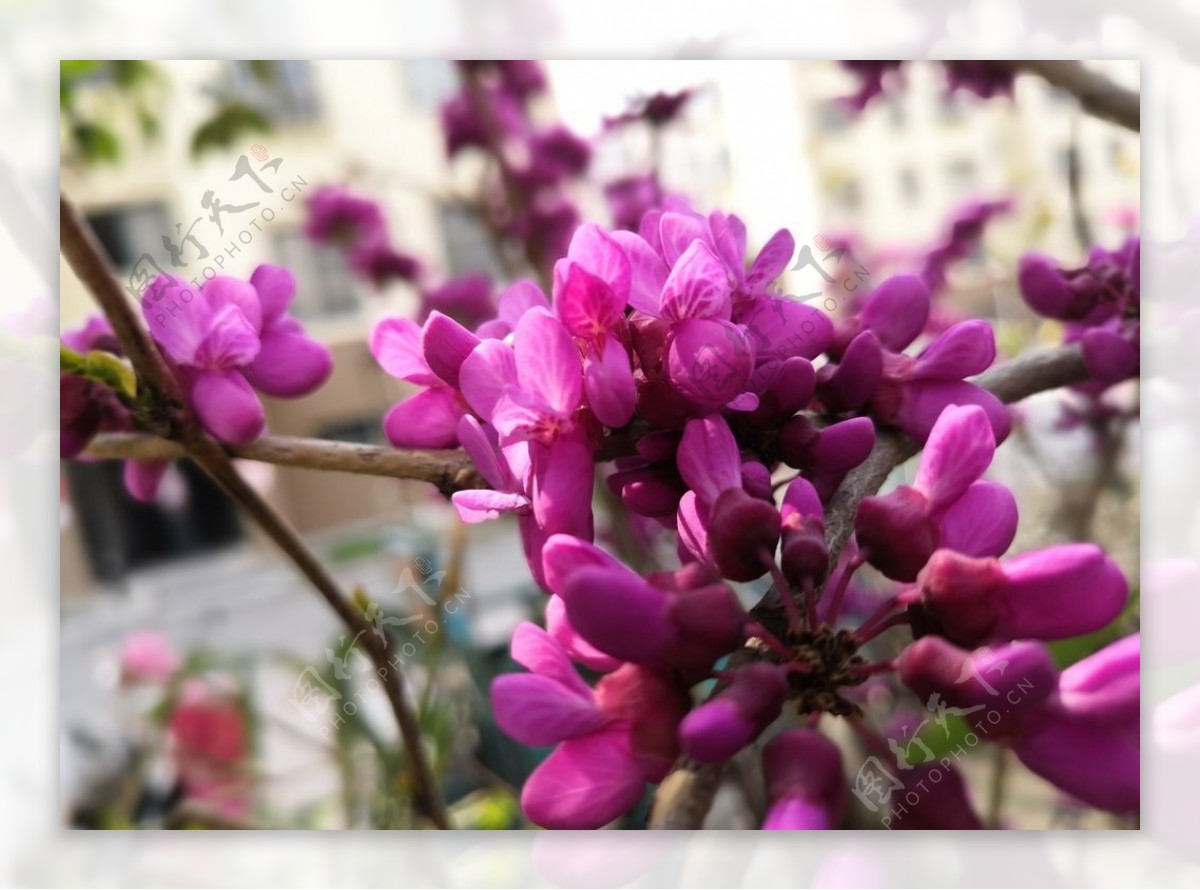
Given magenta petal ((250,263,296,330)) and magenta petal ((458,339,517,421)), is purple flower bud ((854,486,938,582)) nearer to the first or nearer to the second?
magenta petal ((458,339,517,421))

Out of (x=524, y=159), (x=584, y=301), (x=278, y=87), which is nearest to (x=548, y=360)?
(x=584, y=301)

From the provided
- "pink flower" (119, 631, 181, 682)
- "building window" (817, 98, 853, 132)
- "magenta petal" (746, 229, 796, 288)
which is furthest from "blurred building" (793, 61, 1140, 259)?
"pink flower" (119, 631, 181, 682)

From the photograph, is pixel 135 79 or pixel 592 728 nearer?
pixel 592 728

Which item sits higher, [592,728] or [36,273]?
[36,273]

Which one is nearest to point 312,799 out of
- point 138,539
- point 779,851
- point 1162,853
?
point 138,539

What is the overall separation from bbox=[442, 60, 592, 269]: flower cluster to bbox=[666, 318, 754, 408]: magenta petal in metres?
0.71

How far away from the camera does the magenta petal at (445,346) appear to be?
50cm

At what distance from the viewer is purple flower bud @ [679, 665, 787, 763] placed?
1.31 ft

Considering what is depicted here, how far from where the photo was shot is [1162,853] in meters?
0.82

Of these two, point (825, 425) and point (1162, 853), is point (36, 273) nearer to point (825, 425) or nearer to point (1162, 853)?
point (825, 425)

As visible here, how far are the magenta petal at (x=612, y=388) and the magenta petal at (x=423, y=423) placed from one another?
0.11 metres

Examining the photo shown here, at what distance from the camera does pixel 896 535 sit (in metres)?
0.44

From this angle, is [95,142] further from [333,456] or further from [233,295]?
[333,456]

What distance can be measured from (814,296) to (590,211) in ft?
1.43
